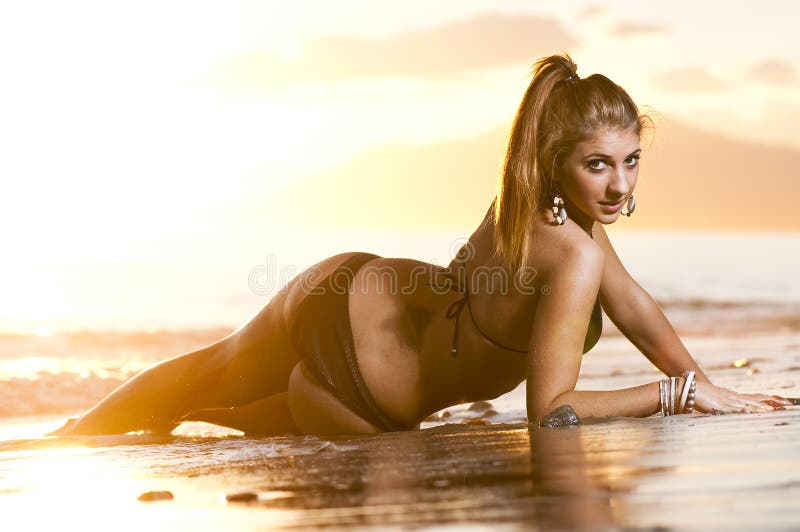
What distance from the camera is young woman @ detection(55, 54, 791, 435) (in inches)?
156

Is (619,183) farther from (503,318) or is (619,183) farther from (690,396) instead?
(690,396)

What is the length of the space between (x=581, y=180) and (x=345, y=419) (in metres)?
1.31

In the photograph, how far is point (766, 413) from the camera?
13.7 feet

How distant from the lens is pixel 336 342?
4.39m

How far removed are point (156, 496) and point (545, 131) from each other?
1874 millimetres

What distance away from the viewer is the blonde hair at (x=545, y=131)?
157 inches

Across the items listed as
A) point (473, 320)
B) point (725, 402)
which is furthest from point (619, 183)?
point (725, 402)

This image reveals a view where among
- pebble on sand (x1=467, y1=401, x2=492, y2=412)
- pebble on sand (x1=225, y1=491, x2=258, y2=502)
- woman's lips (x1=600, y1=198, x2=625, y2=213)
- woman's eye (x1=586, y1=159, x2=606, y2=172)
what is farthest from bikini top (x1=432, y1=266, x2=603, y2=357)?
pebble on sand (x1=467, y1=401, x2=492, y2=412)

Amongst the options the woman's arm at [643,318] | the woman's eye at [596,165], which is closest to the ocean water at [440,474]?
the woman's arm at [643,318]

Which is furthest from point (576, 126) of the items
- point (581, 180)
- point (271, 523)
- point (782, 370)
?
point (782, 370)

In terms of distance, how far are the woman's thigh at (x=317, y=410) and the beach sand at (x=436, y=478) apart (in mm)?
142

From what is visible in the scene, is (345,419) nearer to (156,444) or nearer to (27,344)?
(156,444)

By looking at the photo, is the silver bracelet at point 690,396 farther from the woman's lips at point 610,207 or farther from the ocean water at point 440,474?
the woman's lips at point 610,207

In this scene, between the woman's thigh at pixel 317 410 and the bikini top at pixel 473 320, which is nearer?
the bikini top at pixel 473 320
